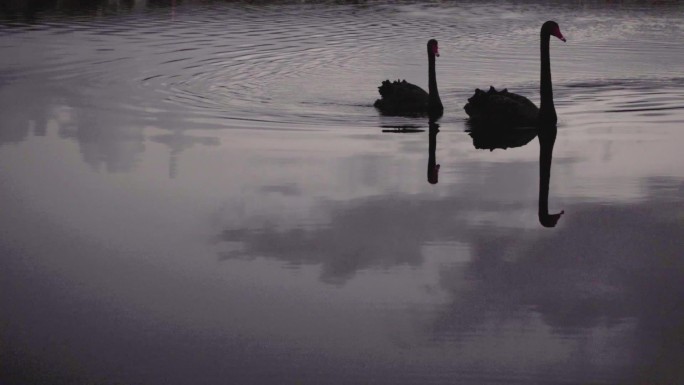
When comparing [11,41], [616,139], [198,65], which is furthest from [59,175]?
[11,41]

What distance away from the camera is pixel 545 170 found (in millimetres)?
8789

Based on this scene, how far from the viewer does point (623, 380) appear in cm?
456

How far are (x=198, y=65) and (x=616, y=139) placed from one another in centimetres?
696

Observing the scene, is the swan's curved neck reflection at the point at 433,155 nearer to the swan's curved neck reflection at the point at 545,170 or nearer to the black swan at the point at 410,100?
the black swan at the point at 410,100

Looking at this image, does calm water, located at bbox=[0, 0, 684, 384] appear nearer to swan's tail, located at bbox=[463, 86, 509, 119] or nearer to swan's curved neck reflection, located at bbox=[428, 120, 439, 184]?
swan's curved neck reflection, located at bbox=[428, 120, 439, 184]

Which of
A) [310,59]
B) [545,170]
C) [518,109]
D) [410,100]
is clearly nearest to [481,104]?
[518,109]

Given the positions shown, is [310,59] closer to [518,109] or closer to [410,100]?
[410,100]

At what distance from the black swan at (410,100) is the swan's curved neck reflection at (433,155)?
40 centimetres

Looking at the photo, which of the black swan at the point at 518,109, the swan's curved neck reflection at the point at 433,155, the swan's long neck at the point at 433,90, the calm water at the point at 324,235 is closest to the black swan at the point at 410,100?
the swan's long neck at the point at 433,90

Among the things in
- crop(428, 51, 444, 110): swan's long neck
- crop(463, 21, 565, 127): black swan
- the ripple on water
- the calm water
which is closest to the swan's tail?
crop(463, 21, 565, 127): black swan

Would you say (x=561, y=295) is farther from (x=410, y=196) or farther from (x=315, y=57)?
(x=315, y=57)

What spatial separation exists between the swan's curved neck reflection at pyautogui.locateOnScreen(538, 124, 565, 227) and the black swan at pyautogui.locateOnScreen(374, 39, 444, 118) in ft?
4.68

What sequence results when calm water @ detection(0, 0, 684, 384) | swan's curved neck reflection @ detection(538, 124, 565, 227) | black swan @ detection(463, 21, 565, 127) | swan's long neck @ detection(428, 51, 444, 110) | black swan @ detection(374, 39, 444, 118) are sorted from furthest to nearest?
black swan @ detection(374, 39, 444, 118) < swan's long neck @ detection(428, 51, 444, 110) < black swan @ detection(463, 21, 565, 127) < swan's curved neck reflection @ detection(538, 124, 565, 227) < calm water @ detection(0, 0, 684, 384)

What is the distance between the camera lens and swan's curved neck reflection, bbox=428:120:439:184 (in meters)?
8.52
